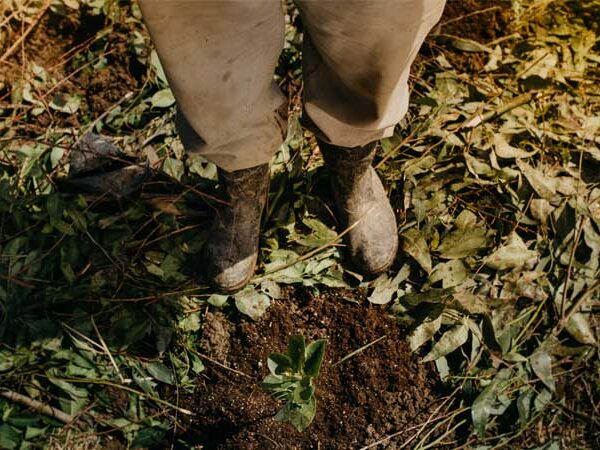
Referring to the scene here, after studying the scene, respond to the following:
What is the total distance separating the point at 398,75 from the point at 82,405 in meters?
1.21

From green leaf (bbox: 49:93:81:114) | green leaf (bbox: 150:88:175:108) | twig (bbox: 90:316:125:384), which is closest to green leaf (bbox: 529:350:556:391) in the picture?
twig (bbox: 90:316:125:384)

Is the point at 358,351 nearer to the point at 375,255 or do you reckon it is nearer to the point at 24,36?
the point at 375,255

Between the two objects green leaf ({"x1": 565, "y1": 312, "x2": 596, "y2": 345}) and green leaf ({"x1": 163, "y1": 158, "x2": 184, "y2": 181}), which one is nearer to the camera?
green leaf ({"x1": 565, "y1": 312, "x2": 596, "y2": 345})

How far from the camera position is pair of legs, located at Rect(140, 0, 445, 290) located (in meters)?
1.01

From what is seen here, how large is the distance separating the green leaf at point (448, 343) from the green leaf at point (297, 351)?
0.39m

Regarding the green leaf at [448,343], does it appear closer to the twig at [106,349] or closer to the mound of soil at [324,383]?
the mound of soil at [324,383]

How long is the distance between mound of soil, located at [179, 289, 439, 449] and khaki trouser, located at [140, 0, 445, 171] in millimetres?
524

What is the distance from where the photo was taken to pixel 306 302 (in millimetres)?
1695

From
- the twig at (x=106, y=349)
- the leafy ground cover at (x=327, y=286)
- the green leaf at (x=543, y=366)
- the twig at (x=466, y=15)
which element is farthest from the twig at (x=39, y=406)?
the twig at (x=466, y=15)

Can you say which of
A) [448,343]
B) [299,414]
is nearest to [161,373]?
[299,414]

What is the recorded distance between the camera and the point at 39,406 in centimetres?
159

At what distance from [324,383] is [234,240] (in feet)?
1.51

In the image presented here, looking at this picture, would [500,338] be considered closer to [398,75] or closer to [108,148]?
[398,75]

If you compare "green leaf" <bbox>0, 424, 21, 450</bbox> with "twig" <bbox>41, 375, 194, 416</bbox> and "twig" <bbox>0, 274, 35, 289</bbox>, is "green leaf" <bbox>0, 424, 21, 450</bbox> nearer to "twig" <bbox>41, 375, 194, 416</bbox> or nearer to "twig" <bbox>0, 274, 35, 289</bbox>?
"twig" <bbox>41, 375, 194, 416</bbox>
